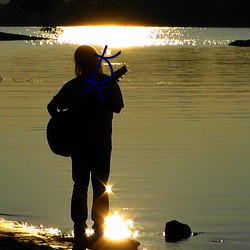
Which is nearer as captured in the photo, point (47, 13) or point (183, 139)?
point (47, 13)

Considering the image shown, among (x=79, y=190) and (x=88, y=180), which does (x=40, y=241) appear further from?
(x=88, y=180)

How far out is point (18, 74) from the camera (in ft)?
205

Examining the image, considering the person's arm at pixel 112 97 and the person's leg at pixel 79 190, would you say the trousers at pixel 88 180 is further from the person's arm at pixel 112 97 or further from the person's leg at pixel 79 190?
the person's arm at pixel 112 97

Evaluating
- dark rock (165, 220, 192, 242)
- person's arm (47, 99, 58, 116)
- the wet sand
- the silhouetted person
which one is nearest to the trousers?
the silhouetted person

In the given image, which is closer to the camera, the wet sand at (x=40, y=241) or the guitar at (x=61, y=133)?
the guitar at (x=61, y=133)

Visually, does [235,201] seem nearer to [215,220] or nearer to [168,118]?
[215,220]

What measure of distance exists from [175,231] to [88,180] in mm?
2902

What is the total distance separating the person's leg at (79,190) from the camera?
34.6ft

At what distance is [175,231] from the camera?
43.8ft

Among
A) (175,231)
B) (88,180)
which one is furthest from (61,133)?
(175,231)

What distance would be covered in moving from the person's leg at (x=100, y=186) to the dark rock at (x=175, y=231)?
2.46 meters

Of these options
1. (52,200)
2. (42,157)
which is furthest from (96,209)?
(42,157)

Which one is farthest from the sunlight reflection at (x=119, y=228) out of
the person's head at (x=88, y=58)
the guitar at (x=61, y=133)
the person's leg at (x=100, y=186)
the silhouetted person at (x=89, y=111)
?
the person's head at (x=88, y=58)

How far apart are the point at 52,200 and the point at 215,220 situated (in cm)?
278
